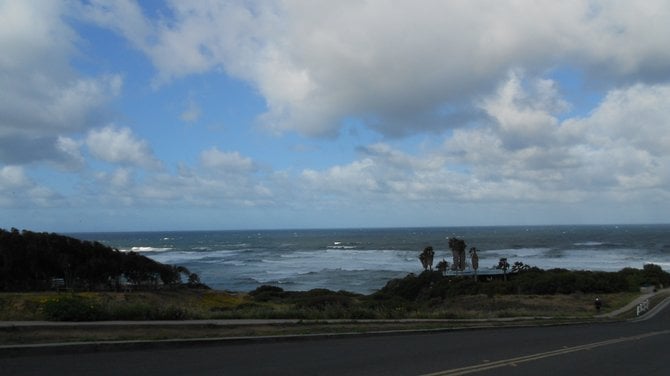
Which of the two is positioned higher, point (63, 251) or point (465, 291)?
point (63, 251)

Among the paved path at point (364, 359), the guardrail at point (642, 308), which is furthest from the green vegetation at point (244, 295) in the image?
the paved path at point (364, 359)

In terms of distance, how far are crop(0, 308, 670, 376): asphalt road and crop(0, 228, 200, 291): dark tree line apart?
25.9 m

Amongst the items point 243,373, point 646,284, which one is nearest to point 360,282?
point 646,284

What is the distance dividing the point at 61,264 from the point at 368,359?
29.5 metres

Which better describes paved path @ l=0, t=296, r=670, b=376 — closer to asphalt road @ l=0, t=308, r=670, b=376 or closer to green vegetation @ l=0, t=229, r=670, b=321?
asphalt road @ l=0, t=308, r=670, b=376

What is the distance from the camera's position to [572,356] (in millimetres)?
12016

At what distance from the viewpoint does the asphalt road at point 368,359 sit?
29.5ft

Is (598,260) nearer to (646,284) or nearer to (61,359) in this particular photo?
(646,284)

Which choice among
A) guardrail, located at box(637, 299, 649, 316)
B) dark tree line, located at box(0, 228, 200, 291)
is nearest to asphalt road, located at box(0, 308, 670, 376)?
guardrail, located at box(637, 299, 649, 316)

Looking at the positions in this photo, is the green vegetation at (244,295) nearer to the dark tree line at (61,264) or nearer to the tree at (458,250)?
the dark tree line at (61,264)

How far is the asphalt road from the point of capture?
898 centimetres

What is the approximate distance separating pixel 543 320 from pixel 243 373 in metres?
18.1

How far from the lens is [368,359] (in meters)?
10.6

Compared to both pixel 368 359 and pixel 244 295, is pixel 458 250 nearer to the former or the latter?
pixel 244 295
